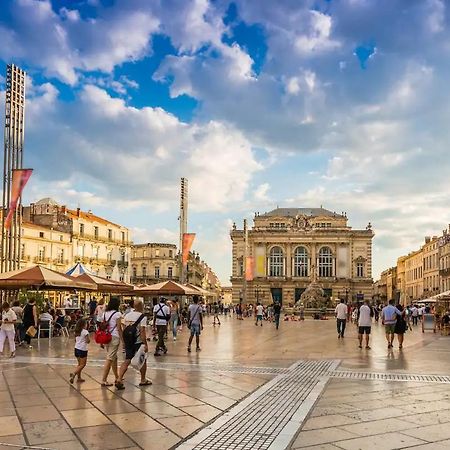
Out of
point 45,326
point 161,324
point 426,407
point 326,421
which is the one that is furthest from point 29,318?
point 426,407

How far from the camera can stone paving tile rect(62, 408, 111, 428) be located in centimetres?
702

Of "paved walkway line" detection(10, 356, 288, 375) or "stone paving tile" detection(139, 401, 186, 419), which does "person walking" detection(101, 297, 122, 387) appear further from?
"paved walkway line" detection(10, 356, 288, 375)

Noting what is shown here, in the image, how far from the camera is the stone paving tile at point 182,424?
666 cm

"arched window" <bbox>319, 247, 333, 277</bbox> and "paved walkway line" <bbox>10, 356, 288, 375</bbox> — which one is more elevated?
"arched window" <bbox>319, 247, 333, 277</bbox>

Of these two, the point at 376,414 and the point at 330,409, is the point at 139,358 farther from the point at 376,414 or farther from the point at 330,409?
the point at 376,414

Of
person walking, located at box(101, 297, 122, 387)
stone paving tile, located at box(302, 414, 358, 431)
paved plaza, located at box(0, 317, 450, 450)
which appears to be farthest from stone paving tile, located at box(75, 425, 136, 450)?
person walking, located at box(101, 297, 122, 387)

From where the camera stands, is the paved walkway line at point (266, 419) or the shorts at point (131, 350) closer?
the paved walkway line at point (266, 419)

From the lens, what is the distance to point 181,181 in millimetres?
43000

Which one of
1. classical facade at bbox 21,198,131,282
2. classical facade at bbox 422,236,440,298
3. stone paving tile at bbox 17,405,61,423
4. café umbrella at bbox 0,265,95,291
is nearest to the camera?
stone paving tile at bbox 17,405,61,423

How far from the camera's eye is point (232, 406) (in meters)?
8.16

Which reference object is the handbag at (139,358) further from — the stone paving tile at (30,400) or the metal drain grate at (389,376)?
the metal drain grate at (389,376)

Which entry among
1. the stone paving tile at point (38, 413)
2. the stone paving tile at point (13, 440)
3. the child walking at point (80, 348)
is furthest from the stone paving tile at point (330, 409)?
the child walking at point (80, 348)

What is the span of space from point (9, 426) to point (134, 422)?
1.51 metres

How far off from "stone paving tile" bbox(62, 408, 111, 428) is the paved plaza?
1 cm
